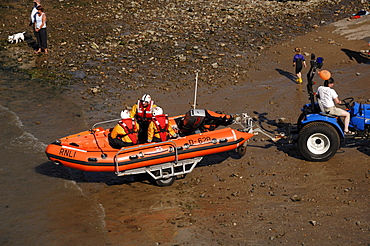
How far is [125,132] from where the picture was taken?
9164 mm

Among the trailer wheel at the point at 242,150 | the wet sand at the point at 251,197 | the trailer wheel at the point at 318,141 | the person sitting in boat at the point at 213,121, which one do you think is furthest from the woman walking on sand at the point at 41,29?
the trailer wheel at the point at 318,141

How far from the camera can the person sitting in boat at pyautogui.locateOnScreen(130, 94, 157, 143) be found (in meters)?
9.51

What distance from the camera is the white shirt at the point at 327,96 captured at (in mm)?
9102

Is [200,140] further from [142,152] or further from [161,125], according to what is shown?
[142,152]

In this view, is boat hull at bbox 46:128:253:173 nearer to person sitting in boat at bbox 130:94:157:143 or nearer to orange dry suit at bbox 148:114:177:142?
orange dry suit at bbox 148:114:177:142

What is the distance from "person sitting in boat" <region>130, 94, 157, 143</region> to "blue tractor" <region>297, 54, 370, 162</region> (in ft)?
10.0

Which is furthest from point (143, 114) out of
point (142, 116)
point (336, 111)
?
point (336, 111)

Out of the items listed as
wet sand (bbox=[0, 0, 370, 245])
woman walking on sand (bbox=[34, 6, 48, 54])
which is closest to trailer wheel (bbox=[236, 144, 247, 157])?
wet sand (bbox=[0, 0, 370, 245])

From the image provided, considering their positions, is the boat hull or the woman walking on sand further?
the woman walking on sand

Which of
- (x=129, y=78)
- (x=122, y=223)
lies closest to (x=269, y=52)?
(x=129, y=78)

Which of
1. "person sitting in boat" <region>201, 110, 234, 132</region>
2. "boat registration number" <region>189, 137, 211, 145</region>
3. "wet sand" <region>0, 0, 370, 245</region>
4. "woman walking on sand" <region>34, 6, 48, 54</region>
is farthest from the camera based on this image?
"woman walking on sand" <region>34, 6, 48, 54</region>

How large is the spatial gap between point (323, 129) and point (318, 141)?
36 cm

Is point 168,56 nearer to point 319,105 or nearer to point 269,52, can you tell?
point 269,52

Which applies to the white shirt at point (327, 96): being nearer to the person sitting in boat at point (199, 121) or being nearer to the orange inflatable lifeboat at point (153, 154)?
the orange inflatable lifeboat at point (153, 154)
